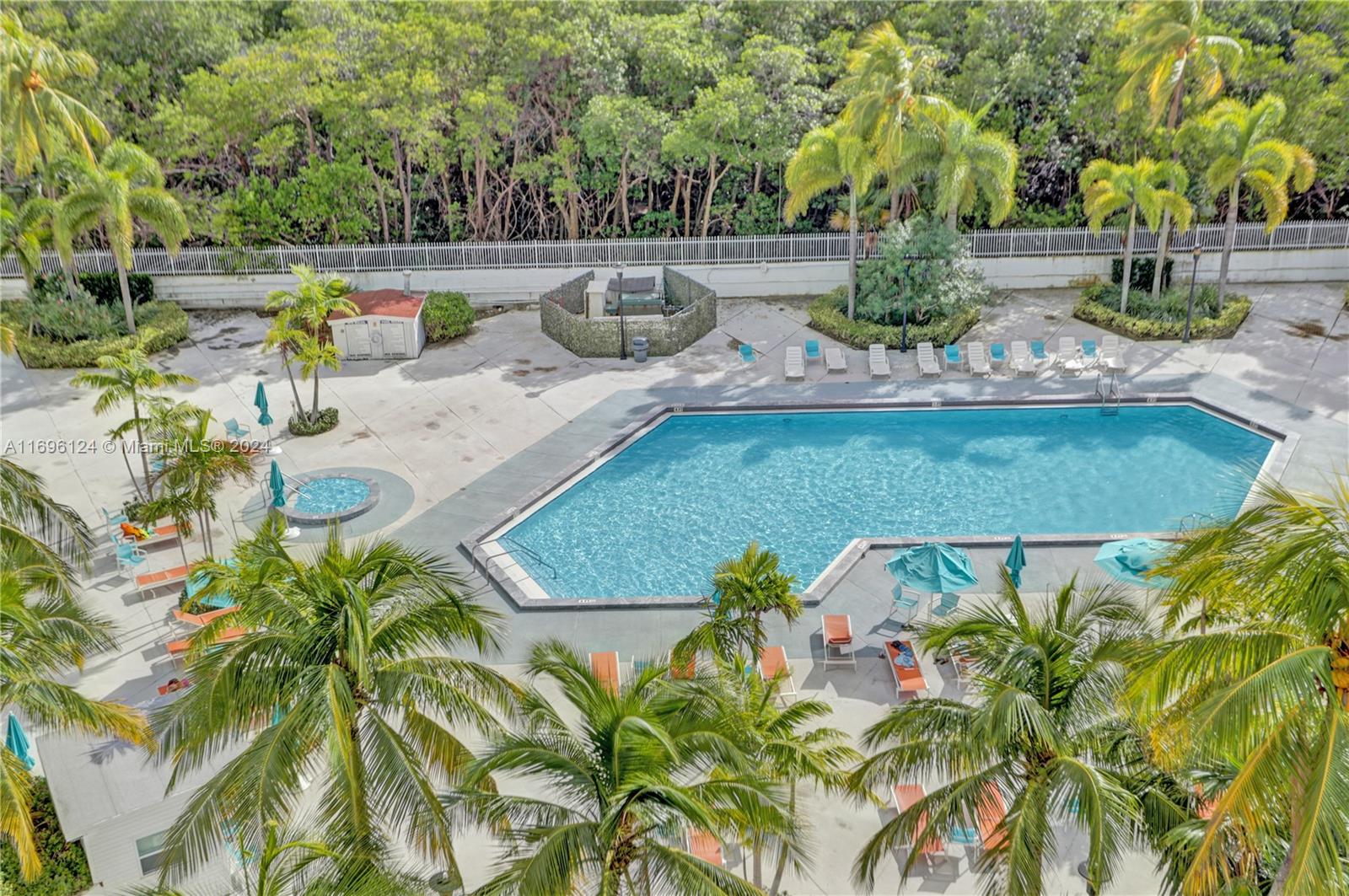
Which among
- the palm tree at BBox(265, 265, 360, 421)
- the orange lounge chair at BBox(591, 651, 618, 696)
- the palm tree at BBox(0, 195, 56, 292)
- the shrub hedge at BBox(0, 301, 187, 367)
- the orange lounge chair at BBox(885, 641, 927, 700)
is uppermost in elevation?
the palm tree at BBox(0, 195, 56, 292)

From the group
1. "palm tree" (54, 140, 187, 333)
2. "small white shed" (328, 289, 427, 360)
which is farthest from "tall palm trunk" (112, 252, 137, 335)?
"small white shed" (328, 289, 427, 360)

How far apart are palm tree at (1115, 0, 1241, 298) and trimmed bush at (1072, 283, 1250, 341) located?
2.32 ft

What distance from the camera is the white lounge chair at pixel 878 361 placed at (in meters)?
27.7

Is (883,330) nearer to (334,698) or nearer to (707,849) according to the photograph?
(707,849)

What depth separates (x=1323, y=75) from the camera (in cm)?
3228

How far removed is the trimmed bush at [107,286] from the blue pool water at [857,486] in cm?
1753

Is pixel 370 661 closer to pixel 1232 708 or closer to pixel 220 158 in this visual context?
pixel 1232 708

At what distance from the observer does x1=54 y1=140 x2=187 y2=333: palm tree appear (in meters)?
28.2

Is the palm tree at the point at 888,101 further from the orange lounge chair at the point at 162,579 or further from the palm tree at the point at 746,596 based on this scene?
the orange lounge chair at the point at 162,579

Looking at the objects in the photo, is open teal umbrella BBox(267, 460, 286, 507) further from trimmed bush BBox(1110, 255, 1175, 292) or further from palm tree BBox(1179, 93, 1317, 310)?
palm tree BBox(1179, 93, 1317, 310)

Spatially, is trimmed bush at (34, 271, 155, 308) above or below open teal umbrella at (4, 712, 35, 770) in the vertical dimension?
above

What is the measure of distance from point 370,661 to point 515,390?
17294 mm

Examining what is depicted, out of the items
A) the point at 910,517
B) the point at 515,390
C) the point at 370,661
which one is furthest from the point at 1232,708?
the point at 515,390

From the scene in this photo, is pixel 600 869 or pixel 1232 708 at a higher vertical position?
pixel 1232 708
